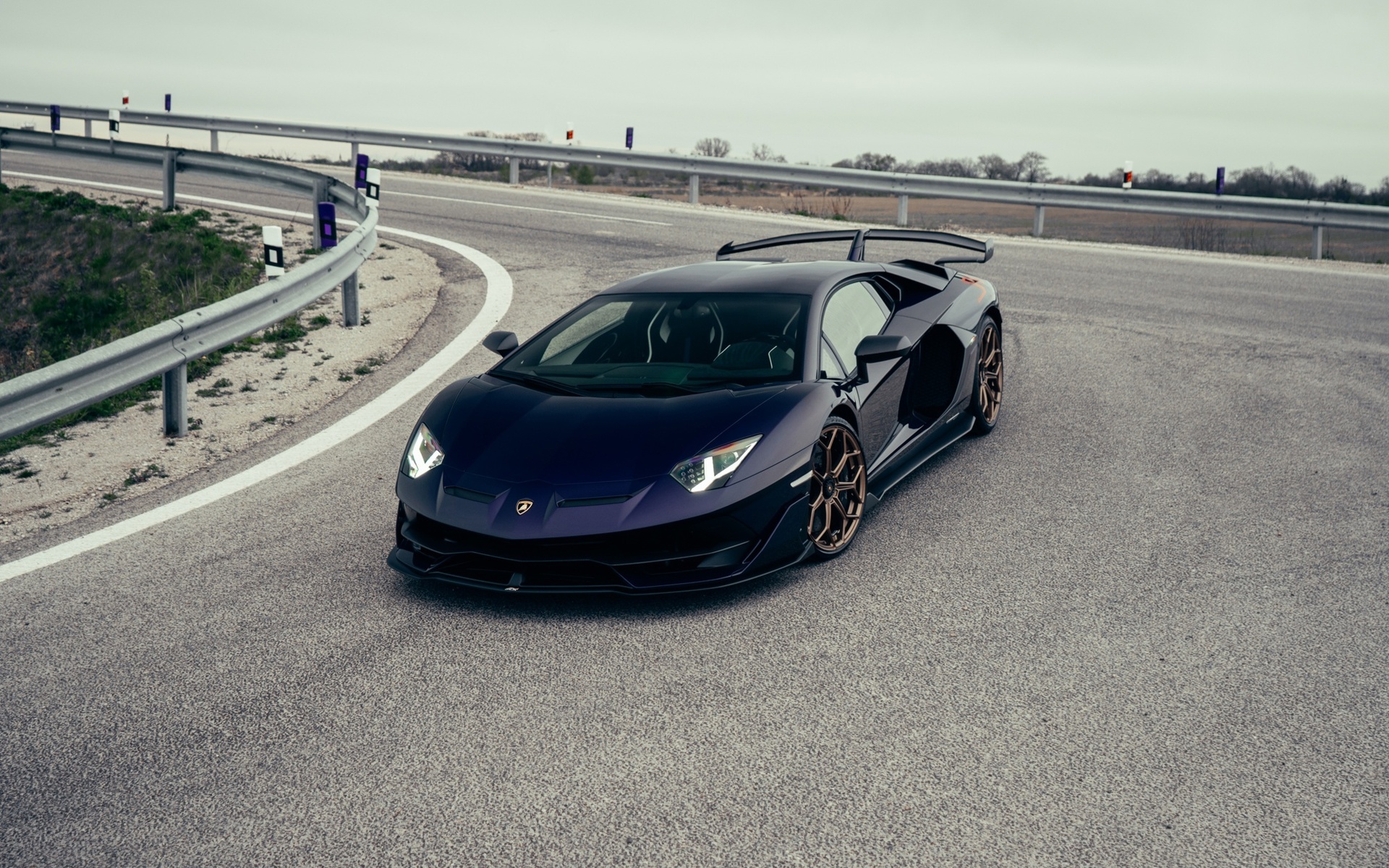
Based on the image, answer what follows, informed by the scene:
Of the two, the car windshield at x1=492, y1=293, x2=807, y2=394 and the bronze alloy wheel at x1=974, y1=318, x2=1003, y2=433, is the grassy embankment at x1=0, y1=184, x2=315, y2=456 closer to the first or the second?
the car windshield at x1=492, y1=293, x2=807, y2=394

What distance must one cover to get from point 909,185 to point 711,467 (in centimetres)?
1585

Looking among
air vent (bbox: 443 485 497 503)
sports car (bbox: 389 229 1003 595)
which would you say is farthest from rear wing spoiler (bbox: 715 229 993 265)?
air vent (bbox: 443 485 497 503)

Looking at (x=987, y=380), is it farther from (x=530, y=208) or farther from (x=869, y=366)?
(x=530, y=208)

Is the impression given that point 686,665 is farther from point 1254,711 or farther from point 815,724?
point 1254,711

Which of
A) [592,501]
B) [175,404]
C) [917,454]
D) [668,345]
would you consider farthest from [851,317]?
[175,404]

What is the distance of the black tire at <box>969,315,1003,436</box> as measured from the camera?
683cm

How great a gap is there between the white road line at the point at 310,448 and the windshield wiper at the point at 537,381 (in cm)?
167

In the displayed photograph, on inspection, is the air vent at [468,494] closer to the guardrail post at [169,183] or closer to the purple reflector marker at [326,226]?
the purple reflector marker at [326,226]

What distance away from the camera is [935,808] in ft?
10.2

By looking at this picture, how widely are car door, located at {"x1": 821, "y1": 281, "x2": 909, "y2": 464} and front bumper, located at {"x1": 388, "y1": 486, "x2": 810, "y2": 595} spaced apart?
1.00 metres

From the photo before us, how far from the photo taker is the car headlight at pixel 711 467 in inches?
175

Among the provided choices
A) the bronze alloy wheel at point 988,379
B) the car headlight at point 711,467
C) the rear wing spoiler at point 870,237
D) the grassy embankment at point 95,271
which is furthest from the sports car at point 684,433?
the grassy embankment at point 95,271

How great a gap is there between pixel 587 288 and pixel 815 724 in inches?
320

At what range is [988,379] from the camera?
705 cm
